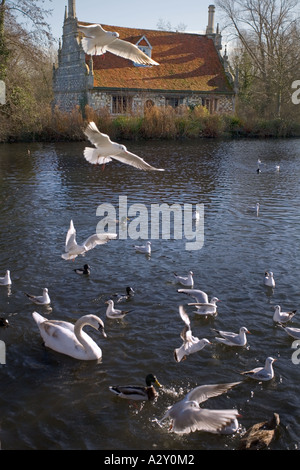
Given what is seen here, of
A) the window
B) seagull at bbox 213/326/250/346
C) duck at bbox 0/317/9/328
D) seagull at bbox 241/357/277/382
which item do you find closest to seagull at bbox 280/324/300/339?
seagull at bbox 213/326/250/346

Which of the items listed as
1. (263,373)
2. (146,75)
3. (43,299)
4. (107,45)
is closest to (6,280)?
(43,299)

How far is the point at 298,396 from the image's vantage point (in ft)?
22.4

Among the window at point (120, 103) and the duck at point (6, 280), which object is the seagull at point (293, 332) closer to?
the duck at point (6, 280)

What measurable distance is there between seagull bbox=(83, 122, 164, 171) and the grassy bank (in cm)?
2747

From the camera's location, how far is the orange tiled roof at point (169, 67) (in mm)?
46188

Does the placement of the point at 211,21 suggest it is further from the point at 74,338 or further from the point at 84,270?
the point at 74,338

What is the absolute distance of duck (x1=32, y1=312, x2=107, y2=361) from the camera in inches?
303

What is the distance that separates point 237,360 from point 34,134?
34884mm

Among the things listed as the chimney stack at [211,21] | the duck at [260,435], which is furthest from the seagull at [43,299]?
the chimney stack at [211,21]

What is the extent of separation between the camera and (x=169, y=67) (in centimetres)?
5012

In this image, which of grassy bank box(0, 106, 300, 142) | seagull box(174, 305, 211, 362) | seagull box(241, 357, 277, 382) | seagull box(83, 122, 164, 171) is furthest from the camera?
grassy bank box(0, 106, 300, 142)

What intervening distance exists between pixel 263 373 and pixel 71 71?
45.9 m

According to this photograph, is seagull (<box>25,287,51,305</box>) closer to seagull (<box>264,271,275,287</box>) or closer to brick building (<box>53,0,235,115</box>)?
seagull (<box>264,271,275,287</box>)
